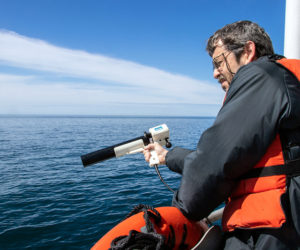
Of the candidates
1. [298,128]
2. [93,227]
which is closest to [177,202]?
[298,128]

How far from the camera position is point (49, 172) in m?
15.2

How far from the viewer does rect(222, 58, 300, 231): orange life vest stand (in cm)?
157

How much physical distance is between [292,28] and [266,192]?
413 centimetres

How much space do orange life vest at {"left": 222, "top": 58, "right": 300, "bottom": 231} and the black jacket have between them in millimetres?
77

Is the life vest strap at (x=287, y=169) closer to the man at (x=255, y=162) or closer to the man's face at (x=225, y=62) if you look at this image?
the man at (x=255, y=162)

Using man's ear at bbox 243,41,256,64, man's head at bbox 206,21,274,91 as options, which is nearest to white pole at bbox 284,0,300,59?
man's head at bbox 206,21,274,91

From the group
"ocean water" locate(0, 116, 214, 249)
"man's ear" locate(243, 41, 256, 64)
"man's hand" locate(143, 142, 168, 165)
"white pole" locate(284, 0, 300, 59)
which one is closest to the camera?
"man's ear" locate(243, 41, 256, 64)

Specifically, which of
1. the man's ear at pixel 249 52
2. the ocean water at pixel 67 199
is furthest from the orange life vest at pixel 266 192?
the ocean water at pixel 67 199

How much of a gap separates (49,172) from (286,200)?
15580mm

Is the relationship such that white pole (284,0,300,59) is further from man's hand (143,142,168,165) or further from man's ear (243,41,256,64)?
man's hand (143,142,168,165)

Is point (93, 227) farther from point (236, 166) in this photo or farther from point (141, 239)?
point (236, 166)

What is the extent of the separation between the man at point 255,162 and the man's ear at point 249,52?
251 mm

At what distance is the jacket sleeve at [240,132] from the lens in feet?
5.01

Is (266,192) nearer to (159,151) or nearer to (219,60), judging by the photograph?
(219,60)
